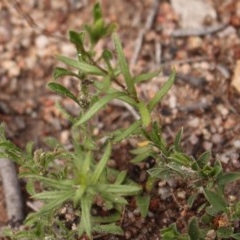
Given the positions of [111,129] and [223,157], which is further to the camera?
[111,129]

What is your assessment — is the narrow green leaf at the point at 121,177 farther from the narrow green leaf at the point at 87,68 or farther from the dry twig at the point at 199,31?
the dry twig at the point at 199,31

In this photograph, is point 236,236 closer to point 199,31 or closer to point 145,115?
point 145,115

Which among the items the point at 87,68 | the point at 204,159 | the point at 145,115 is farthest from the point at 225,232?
the point at 87,68

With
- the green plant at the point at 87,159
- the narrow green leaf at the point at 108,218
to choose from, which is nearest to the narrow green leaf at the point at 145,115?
the green plant at the point at 87,159

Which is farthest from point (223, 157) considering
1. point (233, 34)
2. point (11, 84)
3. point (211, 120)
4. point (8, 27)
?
point (8, 27)

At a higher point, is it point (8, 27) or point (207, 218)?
point (8, 27)

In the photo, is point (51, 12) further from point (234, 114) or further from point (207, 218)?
point (207, 218)
